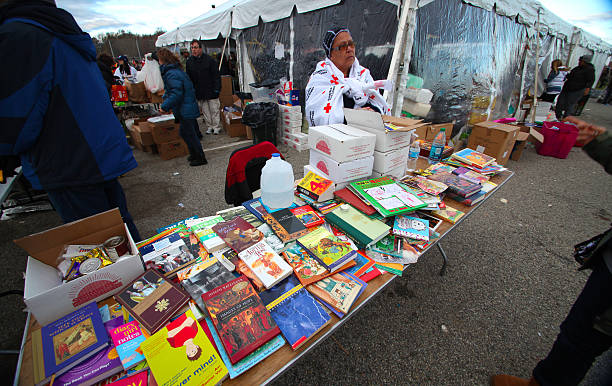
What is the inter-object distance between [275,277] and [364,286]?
40 cm

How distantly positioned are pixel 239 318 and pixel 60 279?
0.88m

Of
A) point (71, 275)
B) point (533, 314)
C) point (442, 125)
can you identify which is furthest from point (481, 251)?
point (71, 275)

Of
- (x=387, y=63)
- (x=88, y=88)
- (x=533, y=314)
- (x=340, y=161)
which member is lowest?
(x=533, y=314)

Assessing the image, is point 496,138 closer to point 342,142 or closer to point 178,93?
point 342,142

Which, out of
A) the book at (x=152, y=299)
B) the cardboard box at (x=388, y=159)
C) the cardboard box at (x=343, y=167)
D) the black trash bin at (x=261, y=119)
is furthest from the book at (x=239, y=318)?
the black trash bin at (x=261, y=119)

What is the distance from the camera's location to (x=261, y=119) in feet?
16.1

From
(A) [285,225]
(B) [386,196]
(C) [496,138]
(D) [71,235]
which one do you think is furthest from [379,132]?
(C) [496,138]

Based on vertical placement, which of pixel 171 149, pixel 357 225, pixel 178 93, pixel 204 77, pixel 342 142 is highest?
pixel 204 77

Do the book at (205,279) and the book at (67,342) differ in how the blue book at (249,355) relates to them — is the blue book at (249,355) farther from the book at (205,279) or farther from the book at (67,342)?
the book at (67,342)

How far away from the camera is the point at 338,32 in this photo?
2.33 metres

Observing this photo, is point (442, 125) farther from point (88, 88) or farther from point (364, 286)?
point (88, 88)

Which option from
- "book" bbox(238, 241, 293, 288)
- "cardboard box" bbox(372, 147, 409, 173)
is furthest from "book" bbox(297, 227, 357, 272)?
"cardboard box" bbox(372, 147, 409, 173)

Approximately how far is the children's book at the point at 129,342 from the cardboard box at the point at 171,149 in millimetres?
4616

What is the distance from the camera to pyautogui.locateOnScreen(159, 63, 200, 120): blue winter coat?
376cm
